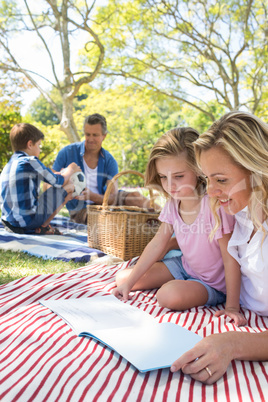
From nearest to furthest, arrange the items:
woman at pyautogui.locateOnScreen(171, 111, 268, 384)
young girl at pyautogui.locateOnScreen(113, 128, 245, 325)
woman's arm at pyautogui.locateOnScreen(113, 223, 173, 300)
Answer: woman at pyautogui.locateOnScreen(171, 111, 268, 384), young girl at pyautogui.locateOnScreen(113, 128, 245, 325), woman's arm at pyautogui.locateOnScreen(113, 223, 173, 300)

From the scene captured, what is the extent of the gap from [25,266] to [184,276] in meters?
1.30

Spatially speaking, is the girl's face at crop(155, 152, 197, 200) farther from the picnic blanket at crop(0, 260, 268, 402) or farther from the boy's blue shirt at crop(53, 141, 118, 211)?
the boy's blue shirt at crop(53, 141, 118, 211)

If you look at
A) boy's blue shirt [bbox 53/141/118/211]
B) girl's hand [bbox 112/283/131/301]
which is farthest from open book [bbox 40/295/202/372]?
boy's blue shirt [bbox 53/141/118/211]

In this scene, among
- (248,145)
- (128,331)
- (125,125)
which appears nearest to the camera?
(128,331)

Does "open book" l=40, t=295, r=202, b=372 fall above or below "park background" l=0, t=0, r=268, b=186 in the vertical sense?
below

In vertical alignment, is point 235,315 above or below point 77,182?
below

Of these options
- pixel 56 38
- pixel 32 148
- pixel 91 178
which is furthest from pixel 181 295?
pixel 56 38

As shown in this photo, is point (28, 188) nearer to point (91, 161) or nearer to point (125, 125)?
point (91, 161)

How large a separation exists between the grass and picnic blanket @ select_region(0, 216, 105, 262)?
0.25 feet

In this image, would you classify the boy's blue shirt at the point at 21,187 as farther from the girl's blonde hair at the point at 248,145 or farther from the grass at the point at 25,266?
the girl's blonde hair at the point at 248,145

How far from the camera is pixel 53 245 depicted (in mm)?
3500

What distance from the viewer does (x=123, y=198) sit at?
4367mm

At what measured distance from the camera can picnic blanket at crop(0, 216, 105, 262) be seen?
10.4 feet

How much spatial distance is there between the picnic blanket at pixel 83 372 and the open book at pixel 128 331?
1.7 inches
